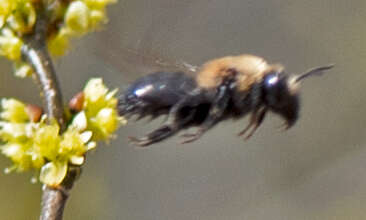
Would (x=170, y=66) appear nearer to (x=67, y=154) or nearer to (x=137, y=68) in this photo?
(x=137, y=68)

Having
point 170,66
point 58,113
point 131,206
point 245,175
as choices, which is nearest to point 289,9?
point 245,175

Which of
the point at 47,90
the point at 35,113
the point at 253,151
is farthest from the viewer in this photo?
the point at 253,151

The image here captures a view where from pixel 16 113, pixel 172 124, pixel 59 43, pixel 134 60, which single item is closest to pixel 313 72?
pixel 172 124

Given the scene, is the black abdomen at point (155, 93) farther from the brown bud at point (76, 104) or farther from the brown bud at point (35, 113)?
the brown bud at point (35, 113)

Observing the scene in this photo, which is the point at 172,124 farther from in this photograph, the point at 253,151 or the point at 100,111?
the point at 253,151

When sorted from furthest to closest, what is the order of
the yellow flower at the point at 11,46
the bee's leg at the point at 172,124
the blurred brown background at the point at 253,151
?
the blurred brown background at the point at 253,151, the yellow flower at the point at 11,46, the bee's leg at the point at 172,124

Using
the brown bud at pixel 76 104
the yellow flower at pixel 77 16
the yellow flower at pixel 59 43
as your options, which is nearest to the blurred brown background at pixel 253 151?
the yellow flower at pixel 59 43
